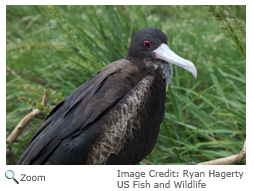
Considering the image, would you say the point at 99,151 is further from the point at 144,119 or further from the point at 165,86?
the point at 165,86

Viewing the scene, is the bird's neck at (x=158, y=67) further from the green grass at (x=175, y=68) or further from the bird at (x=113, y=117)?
the green grass at (x=175, y=68)

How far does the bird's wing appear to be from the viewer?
1.76 meters

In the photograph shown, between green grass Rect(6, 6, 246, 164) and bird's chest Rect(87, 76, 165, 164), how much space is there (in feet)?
1.23

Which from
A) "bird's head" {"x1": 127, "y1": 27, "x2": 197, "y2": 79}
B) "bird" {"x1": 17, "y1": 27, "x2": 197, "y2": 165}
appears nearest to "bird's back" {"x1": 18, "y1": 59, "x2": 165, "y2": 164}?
"bird" {"x1": 17, "y1": 27, "x2": 197, "y2": 165}

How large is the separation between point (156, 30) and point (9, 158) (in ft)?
4.16

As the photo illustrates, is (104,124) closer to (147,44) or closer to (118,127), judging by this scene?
(118,127)

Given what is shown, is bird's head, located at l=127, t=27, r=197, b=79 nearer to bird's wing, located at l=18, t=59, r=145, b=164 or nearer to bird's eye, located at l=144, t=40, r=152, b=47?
bird's eye, located at l=144, t=40, r=152, b=47

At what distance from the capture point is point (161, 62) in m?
1.99

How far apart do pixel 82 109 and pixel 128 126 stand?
0.78 ft

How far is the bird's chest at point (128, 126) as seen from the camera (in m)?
1.79

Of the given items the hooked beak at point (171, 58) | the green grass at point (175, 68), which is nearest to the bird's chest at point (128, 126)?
the hooked beak at point (171, 58)

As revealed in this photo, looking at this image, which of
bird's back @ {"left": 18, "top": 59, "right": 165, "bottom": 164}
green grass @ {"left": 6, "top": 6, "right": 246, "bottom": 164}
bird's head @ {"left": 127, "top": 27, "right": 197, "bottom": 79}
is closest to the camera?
bird's back @ {"left": 18, "top": 59, "right": 165, "bottom": 164}

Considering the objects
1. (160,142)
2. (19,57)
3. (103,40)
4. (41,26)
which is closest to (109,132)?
(160,142)

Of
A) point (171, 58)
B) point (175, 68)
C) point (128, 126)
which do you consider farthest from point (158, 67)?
point (175, 68)
